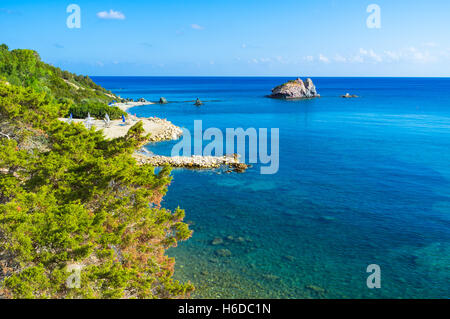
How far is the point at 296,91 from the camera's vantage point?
137375 millimetres

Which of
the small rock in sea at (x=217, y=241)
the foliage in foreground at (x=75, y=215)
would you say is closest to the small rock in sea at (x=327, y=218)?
the small rock in sea at (x=217, y=241)

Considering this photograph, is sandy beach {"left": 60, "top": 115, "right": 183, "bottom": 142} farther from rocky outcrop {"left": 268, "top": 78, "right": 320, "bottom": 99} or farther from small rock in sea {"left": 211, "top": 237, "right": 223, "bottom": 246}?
rocky outcrop {"left": 268, "top": 78, "right": 320, "bottom": 99}

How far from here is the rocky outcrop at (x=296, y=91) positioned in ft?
449

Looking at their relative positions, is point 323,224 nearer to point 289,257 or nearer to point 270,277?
point 289,257

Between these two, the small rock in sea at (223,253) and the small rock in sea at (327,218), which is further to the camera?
the small rock in sea at (327,218)

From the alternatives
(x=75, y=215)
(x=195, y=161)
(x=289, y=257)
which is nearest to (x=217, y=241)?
(x=289, y=257)

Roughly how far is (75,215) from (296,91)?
134 m

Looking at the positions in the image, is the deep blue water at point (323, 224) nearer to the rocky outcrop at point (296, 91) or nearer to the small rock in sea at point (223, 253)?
the small rock in sea at point (223, 253)

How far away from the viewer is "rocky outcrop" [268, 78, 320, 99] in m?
137

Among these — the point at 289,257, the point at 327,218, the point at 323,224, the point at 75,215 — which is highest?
the point at 75,215

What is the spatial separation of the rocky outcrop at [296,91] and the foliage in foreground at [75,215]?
125550 mm

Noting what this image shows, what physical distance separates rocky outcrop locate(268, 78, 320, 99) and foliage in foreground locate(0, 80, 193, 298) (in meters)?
126

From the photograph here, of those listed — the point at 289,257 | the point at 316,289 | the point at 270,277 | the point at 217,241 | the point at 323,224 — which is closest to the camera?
the point at 316,289
